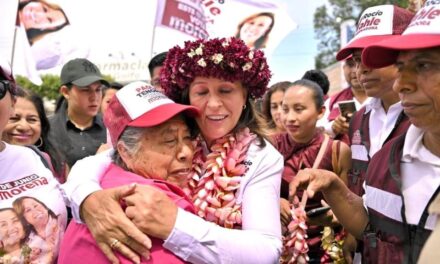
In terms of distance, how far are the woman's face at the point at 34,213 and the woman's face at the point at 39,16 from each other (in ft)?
17.8

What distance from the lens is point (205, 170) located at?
237 cm

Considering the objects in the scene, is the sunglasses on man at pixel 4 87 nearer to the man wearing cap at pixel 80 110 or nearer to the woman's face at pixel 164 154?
the woman's face at pixel 164 154

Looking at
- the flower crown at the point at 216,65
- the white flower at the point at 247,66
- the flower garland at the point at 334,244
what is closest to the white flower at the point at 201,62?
the flower crown at the point at 216,65

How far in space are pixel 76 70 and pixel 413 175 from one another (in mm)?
4133

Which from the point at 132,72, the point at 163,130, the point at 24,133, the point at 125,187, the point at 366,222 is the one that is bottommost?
the point at 132,72

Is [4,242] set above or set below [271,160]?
below

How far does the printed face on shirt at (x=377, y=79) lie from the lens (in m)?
3.20

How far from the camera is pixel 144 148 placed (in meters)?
2.09

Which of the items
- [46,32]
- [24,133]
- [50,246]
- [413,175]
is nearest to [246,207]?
[413,175]

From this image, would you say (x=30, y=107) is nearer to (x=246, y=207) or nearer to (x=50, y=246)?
(x=50, y=246)

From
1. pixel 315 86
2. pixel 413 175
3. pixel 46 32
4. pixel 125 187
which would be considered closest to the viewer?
pixel 125 187

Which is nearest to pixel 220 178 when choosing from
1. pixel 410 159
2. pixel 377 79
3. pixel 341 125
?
pixel 410 159

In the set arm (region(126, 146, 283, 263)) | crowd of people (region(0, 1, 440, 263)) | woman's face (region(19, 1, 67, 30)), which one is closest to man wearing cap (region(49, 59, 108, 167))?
woman's face (region(19, 1, 67, 30))

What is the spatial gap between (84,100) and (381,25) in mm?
3245
